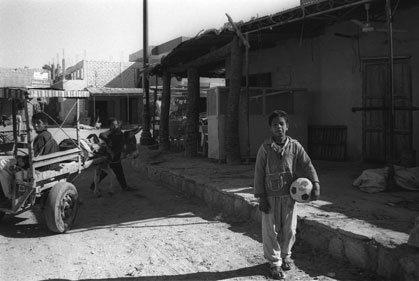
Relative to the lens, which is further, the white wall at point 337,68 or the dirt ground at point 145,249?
the white wall at point 337,68

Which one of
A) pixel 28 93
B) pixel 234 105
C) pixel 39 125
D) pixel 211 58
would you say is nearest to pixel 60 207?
pixel 39 125

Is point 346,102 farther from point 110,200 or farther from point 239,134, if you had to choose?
point 110,200

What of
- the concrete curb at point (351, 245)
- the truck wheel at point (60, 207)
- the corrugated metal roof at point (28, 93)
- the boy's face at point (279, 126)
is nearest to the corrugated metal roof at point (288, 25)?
the boy's face at point (279, 126)

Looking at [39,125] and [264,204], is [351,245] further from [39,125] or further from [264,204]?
[39,125]

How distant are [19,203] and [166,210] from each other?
2.66 meters

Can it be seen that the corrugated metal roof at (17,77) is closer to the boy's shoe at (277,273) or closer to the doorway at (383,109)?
the doorway at (383,109)

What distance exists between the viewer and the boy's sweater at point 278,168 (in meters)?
4.17

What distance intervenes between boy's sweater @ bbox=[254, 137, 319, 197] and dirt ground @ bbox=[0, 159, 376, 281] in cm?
91

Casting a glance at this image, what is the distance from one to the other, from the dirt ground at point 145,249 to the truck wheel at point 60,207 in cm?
16

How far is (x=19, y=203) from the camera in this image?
5.64m

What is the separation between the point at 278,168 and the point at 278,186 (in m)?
0.18

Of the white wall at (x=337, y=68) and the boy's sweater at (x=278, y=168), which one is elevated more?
the white wall at (x=337, y=68)

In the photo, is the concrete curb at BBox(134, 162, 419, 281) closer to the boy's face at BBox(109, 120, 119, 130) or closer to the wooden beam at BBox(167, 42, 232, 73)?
the boy's face at BBox(109, 120, 119, 130)

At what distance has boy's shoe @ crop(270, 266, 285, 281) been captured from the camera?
4.12m
